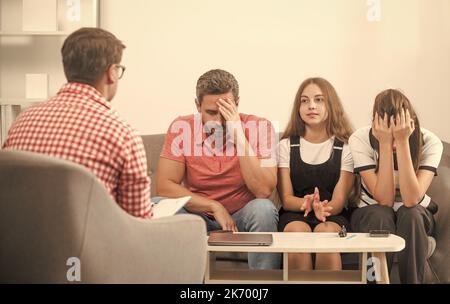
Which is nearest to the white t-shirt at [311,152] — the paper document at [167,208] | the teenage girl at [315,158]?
the teenage girl at [315,158]

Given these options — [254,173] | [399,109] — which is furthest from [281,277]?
[399,109]

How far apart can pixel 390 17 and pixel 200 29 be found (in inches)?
38.8

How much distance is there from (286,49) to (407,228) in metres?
1.28

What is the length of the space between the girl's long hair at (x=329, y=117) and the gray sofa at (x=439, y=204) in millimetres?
336

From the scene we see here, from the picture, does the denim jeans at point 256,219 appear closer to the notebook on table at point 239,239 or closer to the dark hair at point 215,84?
the notebook on table at point 239,239

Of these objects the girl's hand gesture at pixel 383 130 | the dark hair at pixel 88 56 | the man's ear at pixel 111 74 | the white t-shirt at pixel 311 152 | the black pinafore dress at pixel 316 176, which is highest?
the dark hair at pixel 88 56

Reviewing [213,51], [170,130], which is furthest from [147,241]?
[213,51]

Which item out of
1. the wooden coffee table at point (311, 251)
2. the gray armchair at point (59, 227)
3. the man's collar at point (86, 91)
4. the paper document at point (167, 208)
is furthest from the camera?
the wooden coffee table at point (311, 251)

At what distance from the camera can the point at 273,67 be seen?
11.9 feet

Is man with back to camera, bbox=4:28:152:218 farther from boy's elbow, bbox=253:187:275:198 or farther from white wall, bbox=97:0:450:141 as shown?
white wall, bbox=97:0:450:141

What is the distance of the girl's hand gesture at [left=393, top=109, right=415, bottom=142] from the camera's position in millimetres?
2842

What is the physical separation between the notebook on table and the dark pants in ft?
1.76

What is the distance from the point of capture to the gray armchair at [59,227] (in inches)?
66.2
